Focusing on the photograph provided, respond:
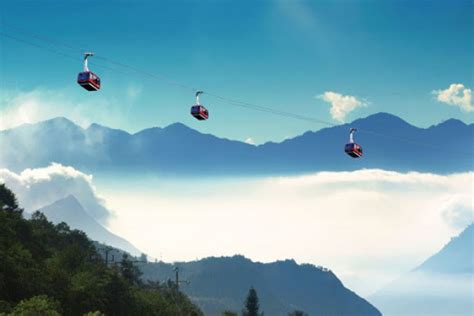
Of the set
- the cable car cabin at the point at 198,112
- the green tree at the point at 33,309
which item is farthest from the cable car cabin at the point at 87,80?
the green tree at the point at 33,309

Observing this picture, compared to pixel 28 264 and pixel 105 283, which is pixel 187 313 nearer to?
pixel 105 283

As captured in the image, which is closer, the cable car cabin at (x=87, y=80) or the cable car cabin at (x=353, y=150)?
the cable car cabin at (x=87, y=80)

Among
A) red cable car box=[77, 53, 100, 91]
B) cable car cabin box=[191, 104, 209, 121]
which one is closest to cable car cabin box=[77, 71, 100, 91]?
red cable car box=[77, 53, 100, 91]

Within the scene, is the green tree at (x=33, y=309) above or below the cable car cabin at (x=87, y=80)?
Result: below

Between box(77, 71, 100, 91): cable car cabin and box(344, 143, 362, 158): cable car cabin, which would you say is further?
box(344, 143, 362, 158): cable car cabin

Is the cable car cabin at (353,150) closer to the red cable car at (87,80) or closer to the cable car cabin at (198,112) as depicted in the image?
the cable car cabin at (198,112)

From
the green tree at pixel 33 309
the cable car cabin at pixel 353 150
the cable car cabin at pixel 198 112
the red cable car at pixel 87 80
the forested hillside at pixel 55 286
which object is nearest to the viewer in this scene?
the red cable car at pixel 87 80

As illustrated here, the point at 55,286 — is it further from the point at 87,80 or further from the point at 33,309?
the point at 87,80

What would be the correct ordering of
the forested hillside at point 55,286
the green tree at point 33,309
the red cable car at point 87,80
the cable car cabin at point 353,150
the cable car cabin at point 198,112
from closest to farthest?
1. the red cable car at point 87,80
2. the cable car cabin at point 198,112
3. the green tree at point 33,309
4. the cable car cabin at point 353,150
5. the forested hillside at point 55,286

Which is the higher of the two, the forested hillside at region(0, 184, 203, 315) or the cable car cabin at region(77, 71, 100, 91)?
the cable car cabin at region(77, 71, 100, 91)

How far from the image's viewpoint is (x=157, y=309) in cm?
13200

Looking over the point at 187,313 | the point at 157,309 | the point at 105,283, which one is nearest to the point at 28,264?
the point at 105,283

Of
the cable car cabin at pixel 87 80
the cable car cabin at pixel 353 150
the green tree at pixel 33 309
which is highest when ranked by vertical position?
the cable car cabin at pixel 353 150

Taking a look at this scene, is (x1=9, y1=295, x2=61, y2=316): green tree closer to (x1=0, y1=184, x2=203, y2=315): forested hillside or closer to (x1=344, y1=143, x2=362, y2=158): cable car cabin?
(x1=0, y1=184, x2=203, y2=315): forested hillside
